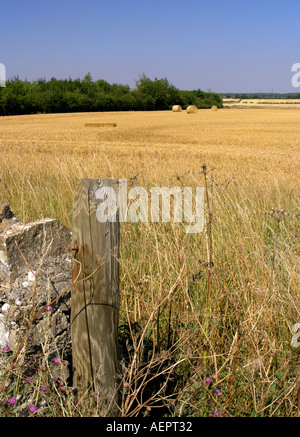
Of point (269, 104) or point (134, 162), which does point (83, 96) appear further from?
point (134, 162)

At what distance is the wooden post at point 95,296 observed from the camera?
1.89 metres

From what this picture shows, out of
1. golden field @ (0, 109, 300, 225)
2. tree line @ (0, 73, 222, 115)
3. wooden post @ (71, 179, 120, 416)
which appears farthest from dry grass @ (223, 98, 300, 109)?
wooden post @ (71, 179, 120, 416)

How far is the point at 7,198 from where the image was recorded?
5.53 m

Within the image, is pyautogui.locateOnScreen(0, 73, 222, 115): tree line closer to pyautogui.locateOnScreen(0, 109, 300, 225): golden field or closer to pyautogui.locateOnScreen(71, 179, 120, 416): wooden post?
pyautogui.locateOnScreen(0, 109, 300, 225): golden field

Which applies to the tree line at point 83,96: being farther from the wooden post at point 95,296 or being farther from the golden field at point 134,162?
the wooden post at point 95,296

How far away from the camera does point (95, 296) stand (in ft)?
6.38

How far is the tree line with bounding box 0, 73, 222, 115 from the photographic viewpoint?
47.8 metres

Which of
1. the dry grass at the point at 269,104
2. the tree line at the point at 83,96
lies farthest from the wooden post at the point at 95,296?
the dry grass at the point at 269,104

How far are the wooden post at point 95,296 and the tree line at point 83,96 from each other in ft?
158

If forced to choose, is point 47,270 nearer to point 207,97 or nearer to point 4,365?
point 4,365

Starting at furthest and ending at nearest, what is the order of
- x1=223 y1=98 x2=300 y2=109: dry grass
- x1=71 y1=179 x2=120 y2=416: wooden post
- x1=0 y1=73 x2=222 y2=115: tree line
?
x1=223 y1=98 x2=300 y2=109: dry grass
x1=0 y1=73 x2=222 y2=115: tree line
x1=71 y1=179 x2=120 y2=416: wooden post

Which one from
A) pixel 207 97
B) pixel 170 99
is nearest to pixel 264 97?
pixel 207 97

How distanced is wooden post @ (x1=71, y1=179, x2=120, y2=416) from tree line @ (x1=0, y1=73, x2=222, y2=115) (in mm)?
48296
